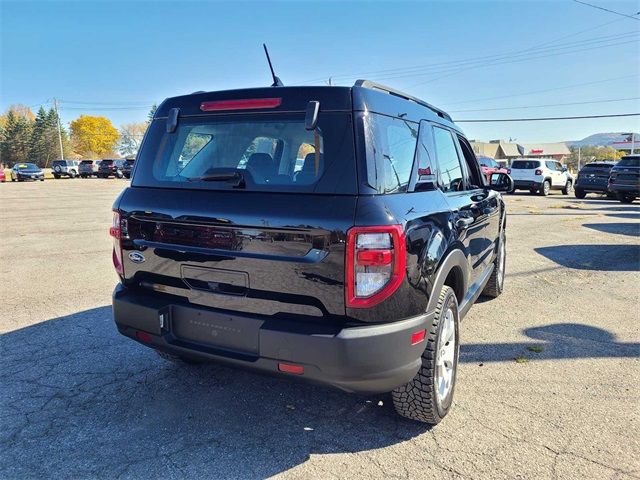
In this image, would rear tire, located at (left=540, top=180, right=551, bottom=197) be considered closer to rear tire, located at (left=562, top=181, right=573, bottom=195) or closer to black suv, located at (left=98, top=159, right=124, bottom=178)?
rear tire, located at (left=562, top=181, right=573, bottom=195)

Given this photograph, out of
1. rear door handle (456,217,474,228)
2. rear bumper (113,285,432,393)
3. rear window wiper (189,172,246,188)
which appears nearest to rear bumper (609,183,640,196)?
rear door handle (456,217,474,228)

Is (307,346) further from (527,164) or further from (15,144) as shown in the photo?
(15,144)

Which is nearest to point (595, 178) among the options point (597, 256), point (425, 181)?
point (597, 256)

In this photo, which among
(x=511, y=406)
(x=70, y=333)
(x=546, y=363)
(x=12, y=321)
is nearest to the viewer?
(x=511, y=406)

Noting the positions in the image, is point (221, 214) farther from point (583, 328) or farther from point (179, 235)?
point (583, 328)

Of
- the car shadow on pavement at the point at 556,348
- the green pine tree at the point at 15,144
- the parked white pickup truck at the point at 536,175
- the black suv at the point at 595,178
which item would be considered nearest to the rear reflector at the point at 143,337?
the car shadow on pavement at the point at 556,348

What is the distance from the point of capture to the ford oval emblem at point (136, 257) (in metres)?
2.69

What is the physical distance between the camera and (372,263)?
2.14m

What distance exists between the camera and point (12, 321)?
4.47 m

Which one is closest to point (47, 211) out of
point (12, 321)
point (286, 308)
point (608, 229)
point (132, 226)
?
point (12, 321)

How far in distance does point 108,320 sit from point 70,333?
0.38 metres

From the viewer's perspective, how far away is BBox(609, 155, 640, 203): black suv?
1628 cm

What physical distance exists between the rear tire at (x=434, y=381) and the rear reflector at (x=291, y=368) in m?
0.65

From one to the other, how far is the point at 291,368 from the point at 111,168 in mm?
45149
